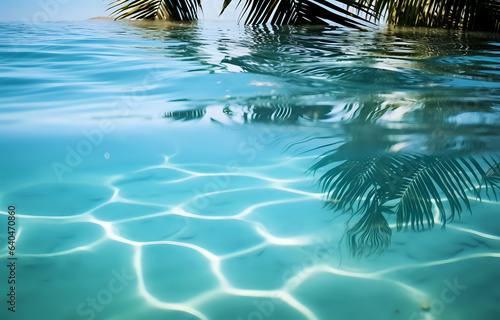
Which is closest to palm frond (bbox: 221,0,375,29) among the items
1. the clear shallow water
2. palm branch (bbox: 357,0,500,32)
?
palm branch (bbox: 357,0,500,32)

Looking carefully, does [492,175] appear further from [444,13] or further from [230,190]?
[444,13]

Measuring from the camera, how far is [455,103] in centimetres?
257

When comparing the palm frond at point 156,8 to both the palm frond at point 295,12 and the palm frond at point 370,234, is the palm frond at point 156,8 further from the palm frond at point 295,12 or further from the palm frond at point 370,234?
the palm frond at point 370,234

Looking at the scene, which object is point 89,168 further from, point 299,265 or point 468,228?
point 468,228

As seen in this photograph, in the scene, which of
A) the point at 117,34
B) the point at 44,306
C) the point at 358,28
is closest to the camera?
the point at 44,306

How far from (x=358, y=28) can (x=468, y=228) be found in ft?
21.7

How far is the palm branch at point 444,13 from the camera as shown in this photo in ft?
21.7

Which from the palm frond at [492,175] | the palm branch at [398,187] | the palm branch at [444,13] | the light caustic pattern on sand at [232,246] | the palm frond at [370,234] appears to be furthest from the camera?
the palm branch at [444,13]

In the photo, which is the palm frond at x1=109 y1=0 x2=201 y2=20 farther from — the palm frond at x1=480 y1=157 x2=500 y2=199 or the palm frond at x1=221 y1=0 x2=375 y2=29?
the palm frond at x1=480 y1=157 x2=500 y2=199

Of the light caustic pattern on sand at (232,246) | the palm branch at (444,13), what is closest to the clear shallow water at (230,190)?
the light caustic pattern on sand at (232,246)

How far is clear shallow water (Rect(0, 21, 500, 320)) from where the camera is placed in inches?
43.9

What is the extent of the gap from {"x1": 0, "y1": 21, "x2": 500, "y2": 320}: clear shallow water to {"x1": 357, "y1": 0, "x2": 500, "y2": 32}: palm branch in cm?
384

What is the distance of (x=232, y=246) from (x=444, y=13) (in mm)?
6933

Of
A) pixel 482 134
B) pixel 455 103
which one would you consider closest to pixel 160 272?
pixel 482 134
